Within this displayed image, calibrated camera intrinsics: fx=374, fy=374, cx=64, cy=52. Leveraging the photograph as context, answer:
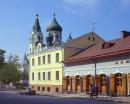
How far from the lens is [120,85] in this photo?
42.1 m

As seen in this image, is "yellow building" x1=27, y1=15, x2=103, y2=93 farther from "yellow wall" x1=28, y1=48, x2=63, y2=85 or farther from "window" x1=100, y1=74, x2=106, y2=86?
"window" x1=100, y1=74, x2=106, y2=86

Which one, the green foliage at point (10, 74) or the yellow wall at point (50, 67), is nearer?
the yellow wall at point (50, 67)

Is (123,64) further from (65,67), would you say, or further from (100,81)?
(65,67)

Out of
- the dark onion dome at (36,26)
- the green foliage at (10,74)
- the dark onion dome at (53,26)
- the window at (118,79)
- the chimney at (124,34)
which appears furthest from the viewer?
the dark onion dome at (36,26)

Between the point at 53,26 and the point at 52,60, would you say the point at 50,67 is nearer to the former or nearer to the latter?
the point at 52,60

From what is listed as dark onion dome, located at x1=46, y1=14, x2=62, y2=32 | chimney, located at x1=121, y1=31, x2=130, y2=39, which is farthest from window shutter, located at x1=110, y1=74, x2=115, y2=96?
dark onion dome, located at x1=46, y1=14, x2=62, y2=32

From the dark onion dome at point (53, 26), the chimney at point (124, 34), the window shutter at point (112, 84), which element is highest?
the dark onion dome at point (53, 26)

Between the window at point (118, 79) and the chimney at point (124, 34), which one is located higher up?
the chimney at point (124, 34)

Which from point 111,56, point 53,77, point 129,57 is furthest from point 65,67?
point 129,57

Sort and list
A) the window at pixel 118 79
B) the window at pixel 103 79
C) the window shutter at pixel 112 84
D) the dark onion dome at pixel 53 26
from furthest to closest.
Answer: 1. the dark onion dome at pixel 53 26
2. the window at pixel 103 79
3. the window shutter at pixel 112 84
4. the window at pixel 118 79

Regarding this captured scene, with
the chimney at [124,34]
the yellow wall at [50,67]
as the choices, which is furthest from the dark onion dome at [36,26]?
the chimney at [124,34]

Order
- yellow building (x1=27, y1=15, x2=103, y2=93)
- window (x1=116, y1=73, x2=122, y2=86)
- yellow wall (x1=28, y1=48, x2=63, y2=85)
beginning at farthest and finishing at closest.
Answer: yellow wall (x1=28, y1=48, x2=63, y2=85), yellow building (x1=27, y1=15, x2=103, y2=93), window (x1=116, y1=73, x2=122, y2=86)

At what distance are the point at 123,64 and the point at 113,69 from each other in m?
2.11

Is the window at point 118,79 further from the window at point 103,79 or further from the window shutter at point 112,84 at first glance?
the window at point 103,79
